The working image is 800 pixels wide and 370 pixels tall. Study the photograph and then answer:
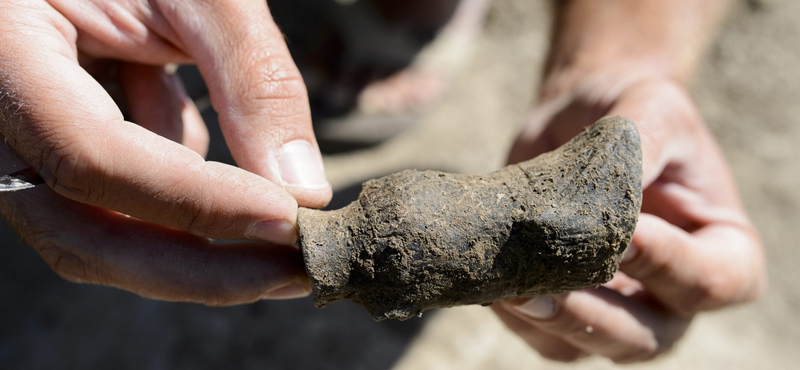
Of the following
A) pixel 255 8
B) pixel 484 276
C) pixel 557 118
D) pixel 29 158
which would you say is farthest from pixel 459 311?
pixel 29 158

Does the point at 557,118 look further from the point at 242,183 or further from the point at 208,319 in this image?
the point at 208,319

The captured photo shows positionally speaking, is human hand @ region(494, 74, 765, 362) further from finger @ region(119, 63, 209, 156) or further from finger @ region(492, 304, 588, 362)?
finger @ region(119, 63, 209, 156)

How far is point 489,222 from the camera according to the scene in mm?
1513

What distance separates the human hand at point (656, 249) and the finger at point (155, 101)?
138cm

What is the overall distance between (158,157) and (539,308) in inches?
48.9

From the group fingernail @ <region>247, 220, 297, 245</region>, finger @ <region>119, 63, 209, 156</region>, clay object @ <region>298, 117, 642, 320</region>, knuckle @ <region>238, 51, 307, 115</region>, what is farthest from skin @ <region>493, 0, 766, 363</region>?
finger @ <region>119, 63, 209, 156</region>

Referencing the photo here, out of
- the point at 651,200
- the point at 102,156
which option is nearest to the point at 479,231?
the point at 102,156

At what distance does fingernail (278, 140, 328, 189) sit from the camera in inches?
65.7

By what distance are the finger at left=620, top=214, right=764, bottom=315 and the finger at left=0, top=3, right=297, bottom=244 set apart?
3.64ft

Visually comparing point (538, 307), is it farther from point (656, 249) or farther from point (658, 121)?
point (658, 121)

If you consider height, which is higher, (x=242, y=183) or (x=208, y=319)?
(x=242, y=183)

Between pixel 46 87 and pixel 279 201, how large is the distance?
0.62 metres

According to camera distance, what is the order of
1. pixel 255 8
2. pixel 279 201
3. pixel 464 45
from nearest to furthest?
pixel 279 201, pixel 255 8, pixel 464 45

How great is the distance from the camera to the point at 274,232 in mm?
1589
